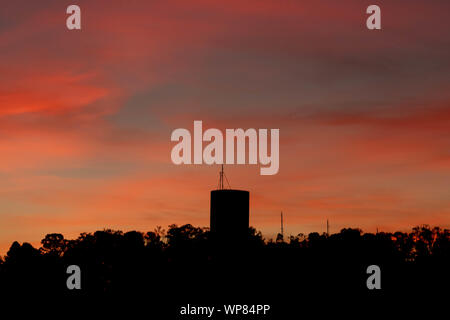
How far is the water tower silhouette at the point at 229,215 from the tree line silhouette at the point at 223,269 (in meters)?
1.05

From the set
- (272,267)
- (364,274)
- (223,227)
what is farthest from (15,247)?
(364,274)

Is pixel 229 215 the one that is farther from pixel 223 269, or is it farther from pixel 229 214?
pixel 223 269

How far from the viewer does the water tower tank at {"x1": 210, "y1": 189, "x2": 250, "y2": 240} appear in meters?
144

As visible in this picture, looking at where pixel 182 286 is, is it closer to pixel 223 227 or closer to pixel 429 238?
pixel 223 227

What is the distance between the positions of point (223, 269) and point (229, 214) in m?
18.6

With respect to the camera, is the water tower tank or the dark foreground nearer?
the dark foreground

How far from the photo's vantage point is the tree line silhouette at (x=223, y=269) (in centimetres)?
12044

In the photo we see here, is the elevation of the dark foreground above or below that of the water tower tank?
below

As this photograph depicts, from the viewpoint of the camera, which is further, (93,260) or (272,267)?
(93,260)

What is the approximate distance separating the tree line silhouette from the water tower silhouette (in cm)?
105

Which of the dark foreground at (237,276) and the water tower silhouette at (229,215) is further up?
the water tower silhouette at (229,215)

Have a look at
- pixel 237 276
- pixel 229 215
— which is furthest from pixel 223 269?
pixel 229 215

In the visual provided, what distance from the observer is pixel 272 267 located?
415ft
